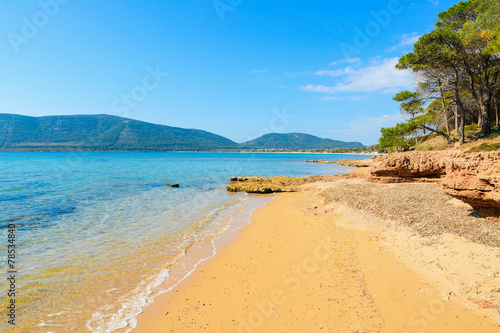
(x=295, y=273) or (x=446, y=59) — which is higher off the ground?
(x=446, y=59)

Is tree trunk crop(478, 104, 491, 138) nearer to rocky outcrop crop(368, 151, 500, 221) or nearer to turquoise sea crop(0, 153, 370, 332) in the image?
rocky outcrop crop(368, 151, 500, 221)

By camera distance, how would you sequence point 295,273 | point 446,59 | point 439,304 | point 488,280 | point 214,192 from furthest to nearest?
point 446,59
point 214,192
point 295,273
point 488,280
point 439,304

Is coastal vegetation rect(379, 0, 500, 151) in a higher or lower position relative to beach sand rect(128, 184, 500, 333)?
higher

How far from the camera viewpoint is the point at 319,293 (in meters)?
5.20

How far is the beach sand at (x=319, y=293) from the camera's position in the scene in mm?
4188

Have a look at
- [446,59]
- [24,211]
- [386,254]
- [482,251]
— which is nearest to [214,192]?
[24,211]

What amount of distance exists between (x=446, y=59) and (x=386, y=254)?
27.2m

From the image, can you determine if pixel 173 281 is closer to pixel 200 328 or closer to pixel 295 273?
pixel 200 328

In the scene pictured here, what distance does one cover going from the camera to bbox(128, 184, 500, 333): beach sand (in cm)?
419

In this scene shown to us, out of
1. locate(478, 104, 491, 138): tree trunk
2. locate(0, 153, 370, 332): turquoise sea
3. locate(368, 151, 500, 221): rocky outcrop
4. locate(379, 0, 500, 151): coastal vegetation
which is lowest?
locate(0, 153, 370, 332): turquoise sea

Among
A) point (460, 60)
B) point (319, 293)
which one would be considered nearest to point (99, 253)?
point (319, 293)

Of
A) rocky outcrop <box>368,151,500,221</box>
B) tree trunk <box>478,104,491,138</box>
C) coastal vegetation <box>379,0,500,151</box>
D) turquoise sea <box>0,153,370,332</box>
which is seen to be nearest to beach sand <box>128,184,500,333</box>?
turquoise sea <box>0,153,370,332</box>

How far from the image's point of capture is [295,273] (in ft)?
20.4

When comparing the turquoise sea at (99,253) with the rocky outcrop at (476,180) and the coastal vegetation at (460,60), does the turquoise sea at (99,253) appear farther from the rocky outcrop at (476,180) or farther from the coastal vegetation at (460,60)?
the coastal vegetation at (460,60)
